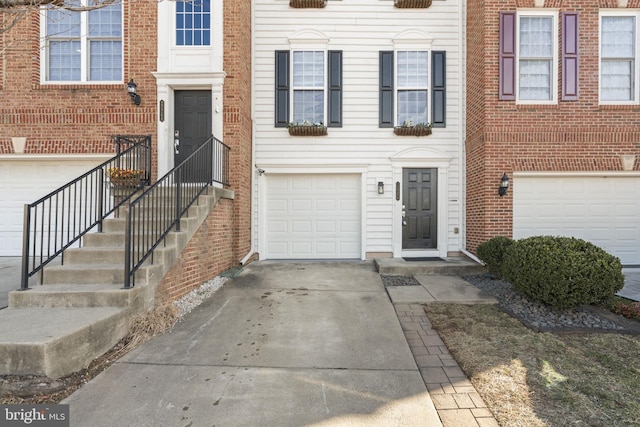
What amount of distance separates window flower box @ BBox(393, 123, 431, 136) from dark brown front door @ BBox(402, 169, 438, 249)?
850mm

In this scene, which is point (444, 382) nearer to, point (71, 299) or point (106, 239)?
point (71, 299)

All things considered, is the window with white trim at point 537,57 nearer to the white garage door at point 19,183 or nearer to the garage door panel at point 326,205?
the garage door panel at point 326,205

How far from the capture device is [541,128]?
602 centimetres

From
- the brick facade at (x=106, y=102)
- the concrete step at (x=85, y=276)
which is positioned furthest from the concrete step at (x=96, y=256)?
the brick facade at (x=106, y=102)

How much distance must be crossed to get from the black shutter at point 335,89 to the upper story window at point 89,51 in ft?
14.9

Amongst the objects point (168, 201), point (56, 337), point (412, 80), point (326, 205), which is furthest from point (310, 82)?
point (56, 337)

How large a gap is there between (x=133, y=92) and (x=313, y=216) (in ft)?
14.7

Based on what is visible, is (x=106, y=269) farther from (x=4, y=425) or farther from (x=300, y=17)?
(x=300, y=17)

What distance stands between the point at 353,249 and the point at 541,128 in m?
4.68

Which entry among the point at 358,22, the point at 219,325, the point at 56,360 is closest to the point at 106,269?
the point at 56,360

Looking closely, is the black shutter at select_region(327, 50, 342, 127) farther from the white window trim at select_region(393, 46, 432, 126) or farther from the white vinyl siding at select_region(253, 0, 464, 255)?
the white window trim at select_region(393, 46, 432, 126)

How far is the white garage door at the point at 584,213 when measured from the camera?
629cm

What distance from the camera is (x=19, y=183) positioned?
6426 millimetres

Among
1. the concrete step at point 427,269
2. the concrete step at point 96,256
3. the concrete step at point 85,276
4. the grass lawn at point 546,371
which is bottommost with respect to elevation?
the grass lawn at point 546,371
